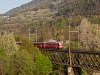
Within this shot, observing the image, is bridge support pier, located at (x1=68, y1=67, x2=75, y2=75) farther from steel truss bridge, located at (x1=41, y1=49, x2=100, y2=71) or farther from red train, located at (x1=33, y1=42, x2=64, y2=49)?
red train, located at (x1=33, y1=42, x2=64, y2=49)

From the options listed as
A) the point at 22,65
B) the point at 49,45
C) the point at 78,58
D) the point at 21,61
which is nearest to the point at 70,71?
the point at 78,58

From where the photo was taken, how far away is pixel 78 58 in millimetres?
53812

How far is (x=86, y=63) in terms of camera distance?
171 feet

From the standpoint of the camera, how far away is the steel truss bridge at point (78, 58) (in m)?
50.6

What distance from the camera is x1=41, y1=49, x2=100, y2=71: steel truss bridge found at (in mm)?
50641

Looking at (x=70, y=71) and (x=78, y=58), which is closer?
(x=70, y=71)

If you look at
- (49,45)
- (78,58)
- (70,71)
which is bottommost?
(70,71)

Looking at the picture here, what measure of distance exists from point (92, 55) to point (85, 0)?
146 metres

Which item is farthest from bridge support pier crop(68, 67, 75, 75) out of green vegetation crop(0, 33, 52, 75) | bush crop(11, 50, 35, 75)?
bush crop(11, 50, 35, 75)

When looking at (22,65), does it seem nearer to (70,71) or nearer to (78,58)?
(70,71)

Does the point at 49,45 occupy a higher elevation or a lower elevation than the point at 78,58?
higher

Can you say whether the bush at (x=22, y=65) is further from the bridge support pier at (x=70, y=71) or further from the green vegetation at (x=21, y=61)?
the bridge support pier at (x=70, y=71)

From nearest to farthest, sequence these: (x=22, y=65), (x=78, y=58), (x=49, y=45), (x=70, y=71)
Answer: (x=22, y=65)
(x=70, y=71)
(x=78, y=58)
(x=49, y=45)

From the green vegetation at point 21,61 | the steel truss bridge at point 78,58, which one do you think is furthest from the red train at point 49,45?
the green vegetation at point 21,61
